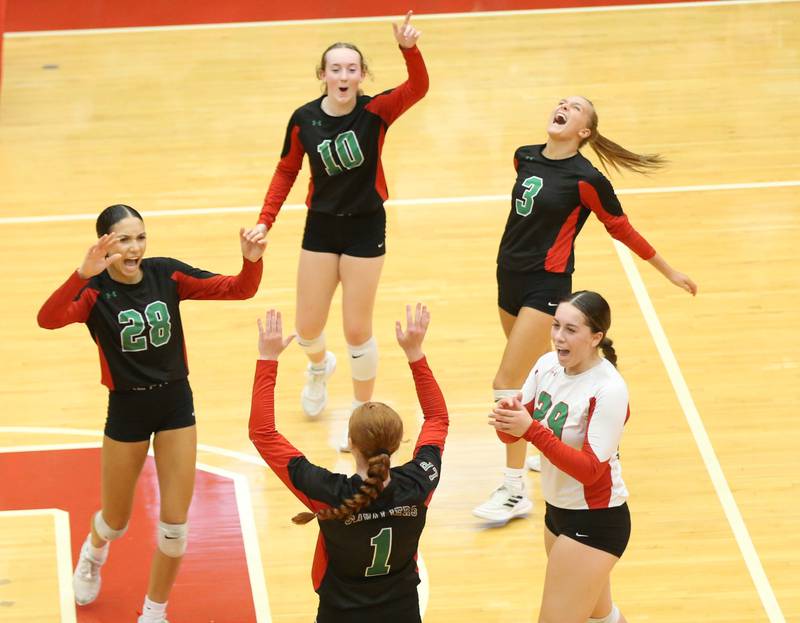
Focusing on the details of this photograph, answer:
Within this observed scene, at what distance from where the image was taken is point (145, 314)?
5.70m

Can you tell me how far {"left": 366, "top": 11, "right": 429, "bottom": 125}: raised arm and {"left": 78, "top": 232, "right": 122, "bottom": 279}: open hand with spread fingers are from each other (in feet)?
6.83

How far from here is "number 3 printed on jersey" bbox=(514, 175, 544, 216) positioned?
6.76 metres

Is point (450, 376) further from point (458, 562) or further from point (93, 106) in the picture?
point (93, 106)

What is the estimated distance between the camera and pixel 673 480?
24.1ft

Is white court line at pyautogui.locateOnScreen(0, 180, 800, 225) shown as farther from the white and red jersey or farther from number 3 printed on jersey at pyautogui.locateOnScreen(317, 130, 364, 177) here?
the white and red jersey

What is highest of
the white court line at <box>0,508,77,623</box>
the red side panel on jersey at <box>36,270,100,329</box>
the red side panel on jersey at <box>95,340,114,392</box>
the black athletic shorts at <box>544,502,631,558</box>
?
the red side panel on jersey at <box>36,270,100,329</box>

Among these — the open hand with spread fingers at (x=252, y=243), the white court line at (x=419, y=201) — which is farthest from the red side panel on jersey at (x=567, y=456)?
the white court line at (x=419, y=201)

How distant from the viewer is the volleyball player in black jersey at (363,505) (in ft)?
14.9

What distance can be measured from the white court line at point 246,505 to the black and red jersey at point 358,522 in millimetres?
1741

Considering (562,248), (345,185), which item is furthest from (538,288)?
(345,185)

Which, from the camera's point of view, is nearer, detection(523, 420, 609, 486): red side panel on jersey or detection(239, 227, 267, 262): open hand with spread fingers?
detection(523, 420, 609, 486): red side panel on jersey

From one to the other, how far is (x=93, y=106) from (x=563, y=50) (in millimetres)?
4153

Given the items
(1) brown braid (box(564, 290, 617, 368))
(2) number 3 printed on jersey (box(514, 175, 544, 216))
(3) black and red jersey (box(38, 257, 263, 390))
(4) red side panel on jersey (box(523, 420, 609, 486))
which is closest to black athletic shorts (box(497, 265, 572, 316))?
Result: (2) number 3 printed on jersey (box(514, 175, 544, 216))

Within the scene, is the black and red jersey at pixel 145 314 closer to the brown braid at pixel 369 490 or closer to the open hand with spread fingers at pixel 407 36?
the brown braid at pixel 369 490
